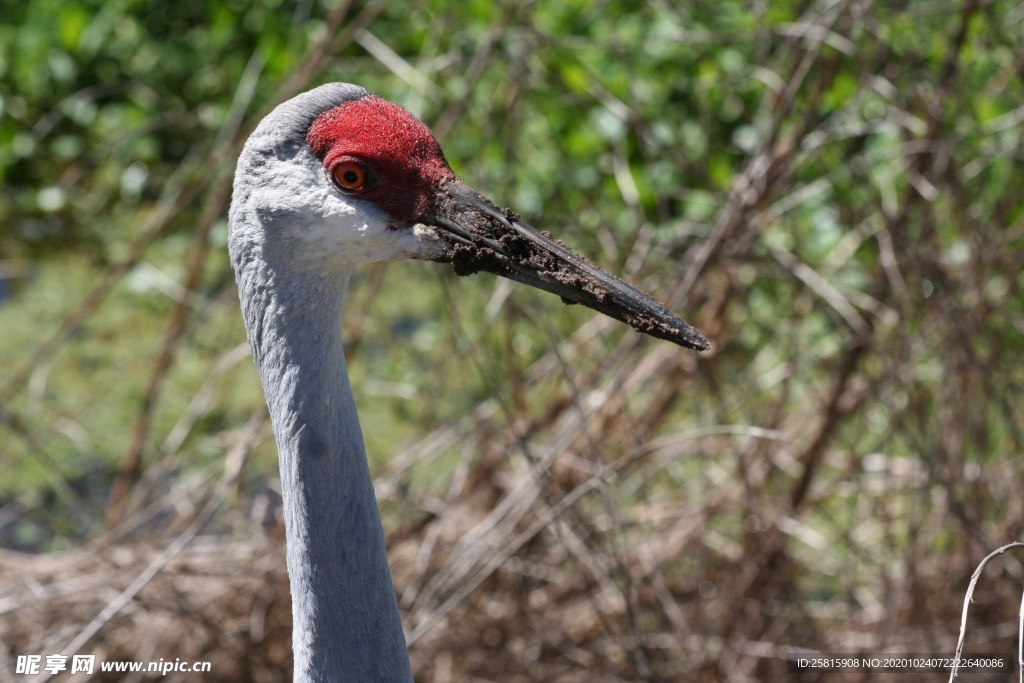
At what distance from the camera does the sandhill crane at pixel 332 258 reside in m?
1.65

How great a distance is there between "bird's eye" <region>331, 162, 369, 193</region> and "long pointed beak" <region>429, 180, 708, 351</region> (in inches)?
4.6

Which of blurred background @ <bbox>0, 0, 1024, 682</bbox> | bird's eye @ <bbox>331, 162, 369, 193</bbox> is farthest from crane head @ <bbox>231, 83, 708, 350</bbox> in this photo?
blurred background @ <bbox>0, 0, 1024, 682</bbox>

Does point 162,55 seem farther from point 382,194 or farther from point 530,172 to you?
A: point 382,194

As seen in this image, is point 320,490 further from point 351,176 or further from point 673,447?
point 673,447

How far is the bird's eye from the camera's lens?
1.64 m

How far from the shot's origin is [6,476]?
3920 mm

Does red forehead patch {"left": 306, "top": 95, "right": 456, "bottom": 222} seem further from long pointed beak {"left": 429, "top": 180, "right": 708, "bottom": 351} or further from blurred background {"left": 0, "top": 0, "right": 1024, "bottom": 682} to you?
blurred background {"left": 0, "top": 0, "right": 1024, "bottom": 682}

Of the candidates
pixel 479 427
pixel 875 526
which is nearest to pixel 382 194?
pixel 479 427

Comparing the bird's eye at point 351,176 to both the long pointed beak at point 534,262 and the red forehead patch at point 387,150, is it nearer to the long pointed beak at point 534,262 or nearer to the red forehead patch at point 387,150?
the red forehead patch at point 387,150

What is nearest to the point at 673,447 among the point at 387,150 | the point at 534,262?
the point at 534,262

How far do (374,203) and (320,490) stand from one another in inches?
17.3

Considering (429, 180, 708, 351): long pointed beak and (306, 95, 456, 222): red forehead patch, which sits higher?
(306, 95, 456, 222): red forehead patch

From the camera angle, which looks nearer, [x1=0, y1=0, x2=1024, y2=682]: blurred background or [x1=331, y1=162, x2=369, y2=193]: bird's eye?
[x1=331, y1=162, x2=369, y2=193]: bird's eye

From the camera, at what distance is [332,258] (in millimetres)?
1665
